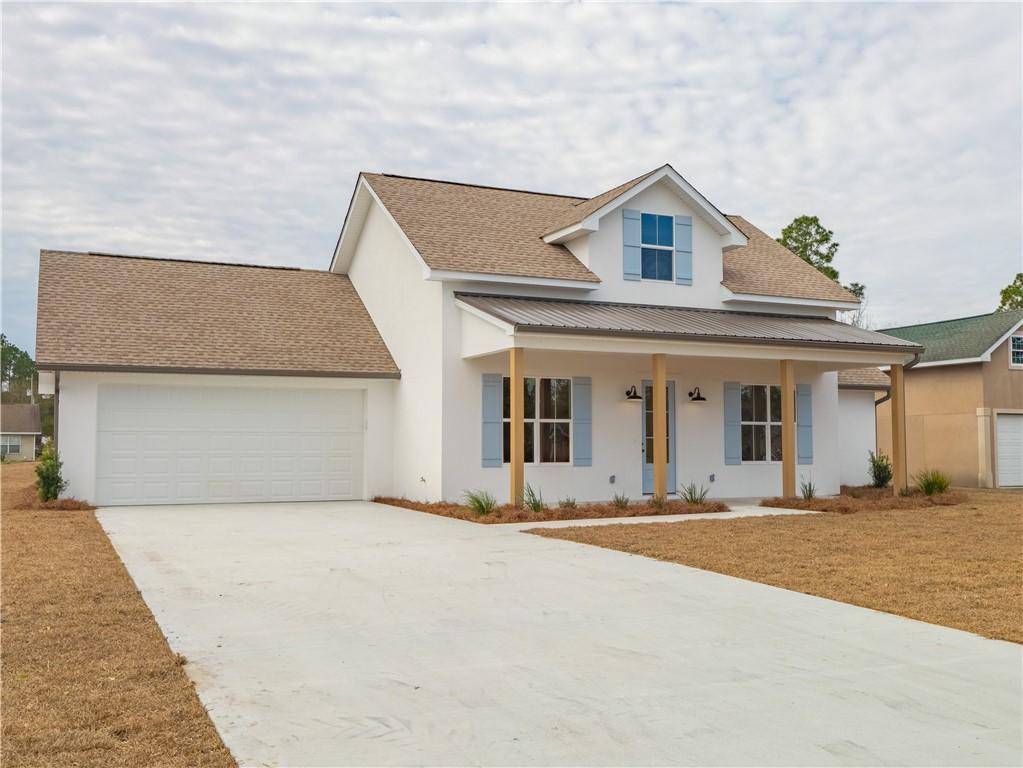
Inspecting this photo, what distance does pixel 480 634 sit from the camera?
6.41 m

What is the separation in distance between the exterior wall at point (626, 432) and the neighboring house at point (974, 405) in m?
6.99

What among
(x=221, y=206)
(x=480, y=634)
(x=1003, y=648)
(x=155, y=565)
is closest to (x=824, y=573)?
(x=1003, y=648)

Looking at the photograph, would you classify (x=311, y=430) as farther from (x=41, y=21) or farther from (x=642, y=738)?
(x=642, y=738)

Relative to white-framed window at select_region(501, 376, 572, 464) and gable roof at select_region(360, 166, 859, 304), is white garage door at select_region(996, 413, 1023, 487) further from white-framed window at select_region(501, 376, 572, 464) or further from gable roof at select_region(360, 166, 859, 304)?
white-framed window at select_region(501, 376, 572, 464)

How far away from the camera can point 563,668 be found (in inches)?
217

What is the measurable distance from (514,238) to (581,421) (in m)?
3.91

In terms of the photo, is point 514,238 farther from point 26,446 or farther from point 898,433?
point 26,446

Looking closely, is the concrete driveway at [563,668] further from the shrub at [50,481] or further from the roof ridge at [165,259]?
the roof ridge at [165,259]

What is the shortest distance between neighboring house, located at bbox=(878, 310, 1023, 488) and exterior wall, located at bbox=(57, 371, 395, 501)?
607 inches

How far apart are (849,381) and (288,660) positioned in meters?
19.4

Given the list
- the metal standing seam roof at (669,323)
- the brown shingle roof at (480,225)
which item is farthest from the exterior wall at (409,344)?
the metal standing seam roof at (669,323)

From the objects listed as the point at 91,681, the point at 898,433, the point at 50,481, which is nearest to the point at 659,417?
the point at 898,433

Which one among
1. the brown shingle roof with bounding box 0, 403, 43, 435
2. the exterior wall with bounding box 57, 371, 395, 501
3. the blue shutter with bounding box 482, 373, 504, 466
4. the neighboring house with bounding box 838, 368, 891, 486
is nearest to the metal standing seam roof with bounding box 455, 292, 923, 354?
the blue shutter with bounding box 482, 373, 504, 466

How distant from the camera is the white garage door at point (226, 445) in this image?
16.5 meters
